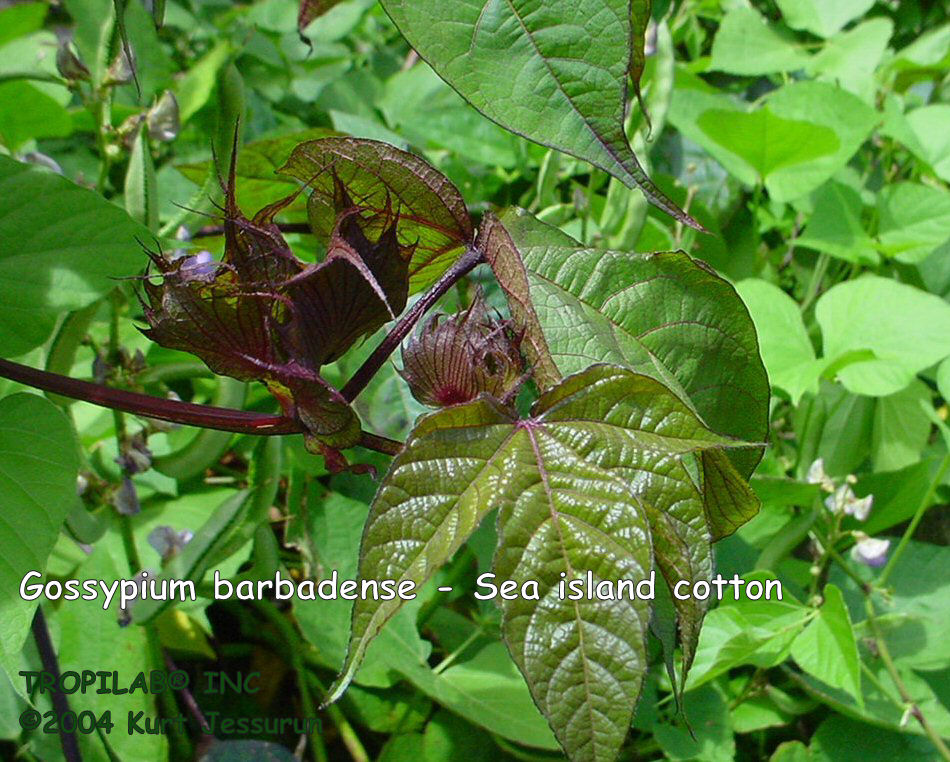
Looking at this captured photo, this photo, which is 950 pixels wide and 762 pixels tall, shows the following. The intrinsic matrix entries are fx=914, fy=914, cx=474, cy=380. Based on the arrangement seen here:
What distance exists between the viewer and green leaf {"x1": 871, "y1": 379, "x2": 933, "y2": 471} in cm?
103

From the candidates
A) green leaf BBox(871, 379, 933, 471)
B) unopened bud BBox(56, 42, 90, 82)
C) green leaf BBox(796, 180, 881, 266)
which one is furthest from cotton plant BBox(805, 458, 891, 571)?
unopened bud BBox(56, 42, 90, 82)

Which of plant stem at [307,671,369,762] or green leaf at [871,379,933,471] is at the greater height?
green leaf at [871,379,933,471]

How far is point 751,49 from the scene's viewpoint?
1379 mm

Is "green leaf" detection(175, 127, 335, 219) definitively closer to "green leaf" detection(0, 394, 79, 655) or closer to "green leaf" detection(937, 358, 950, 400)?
"green leaf" detection(0, 394, 79, 655)

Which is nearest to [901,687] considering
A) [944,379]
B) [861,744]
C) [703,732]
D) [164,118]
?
[861,744]

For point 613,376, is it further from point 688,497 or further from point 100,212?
point 100,212

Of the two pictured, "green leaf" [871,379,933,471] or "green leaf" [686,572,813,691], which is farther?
"green leaf" [871,379,933,471]

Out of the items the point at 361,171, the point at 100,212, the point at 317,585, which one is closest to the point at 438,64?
the point at 361,171

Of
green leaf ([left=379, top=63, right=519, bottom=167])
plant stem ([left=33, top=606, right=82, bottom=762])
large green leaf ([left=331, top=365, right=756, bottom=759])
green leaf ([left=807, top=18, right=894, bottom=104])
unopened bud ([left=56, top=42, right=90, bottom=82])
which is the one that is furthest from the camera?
green leaf ([left=807, top=18, right=894, bottom=104])

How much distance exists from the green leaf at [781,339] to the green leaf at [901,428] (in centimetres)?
15

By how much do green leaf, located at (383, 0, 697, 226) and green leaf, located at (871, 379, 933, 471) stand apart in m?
0.78

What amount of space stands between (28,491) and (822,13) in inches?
53.6

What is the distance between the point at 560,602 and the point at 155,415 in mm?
216

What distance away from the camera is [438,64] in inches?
14.7
